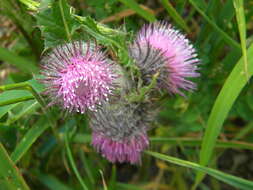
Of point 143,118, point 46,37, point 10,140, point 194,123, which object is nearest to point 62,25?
point 46,37

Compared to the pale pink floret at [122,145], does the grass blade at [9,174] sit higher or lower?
lower

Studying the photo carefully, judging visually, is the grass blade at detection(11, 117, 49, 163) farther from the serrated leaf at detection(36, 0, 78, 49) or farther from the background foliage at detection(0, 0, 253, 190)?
the serrated leaf at detection(36, 0, 78, 49)

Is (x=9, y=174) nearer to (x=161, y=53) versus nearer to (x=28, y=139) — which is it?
(x=28, y=139)

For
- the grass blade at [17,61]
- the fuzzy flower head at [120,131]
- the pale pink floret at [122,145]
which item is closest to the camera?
the fuzzy flower head at [120,131]

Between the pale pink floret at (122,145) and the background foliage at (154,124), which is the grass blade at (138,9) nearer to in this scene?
the background foliage at (154,124)

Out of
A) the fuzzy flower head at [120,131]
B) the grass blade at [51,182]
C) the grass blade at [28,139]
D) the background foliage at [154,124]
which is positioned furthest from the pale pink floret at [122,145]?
the grass blade at [51,182]

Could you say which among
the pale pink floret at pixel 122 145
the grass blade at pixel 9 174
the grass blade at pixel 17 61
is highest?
the grass blade at pixel 17 61
